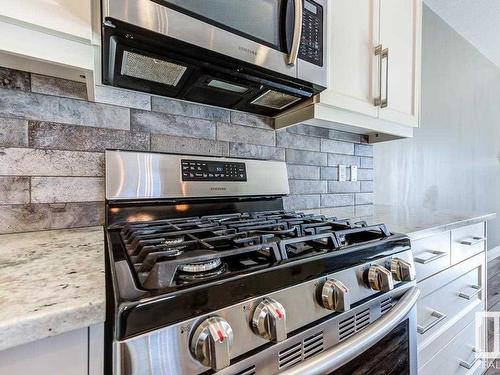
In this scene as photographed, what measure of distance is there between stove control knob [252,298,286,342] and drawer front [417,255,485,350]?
79 cm

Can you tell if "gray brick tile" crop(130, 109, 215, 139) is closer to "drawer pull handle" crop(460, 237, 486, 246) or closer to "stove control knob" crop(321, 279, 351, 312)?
"stove control knob" crop(321, 279, 351, 312)

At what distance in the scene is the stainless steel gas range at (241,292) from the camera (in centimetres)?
40

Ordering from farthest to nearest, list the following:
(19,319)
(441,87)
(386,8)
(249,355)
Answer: (441,87), (386,8), (249,355), (19,319)

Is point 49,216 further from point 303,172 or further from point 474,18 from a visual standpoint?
point 474,18

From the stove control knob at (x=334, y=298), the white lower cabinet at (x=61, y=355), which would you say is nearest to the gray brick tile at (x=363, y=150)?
the stove control knob at (x=334, y=298)

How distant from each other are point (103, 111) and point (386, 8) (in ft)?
4.58

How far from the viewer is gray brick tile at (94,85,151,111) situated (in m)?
0.94

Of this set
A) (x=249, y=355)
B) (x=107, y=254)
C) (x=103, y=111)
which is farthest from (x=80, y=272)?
(x=103, y=111)

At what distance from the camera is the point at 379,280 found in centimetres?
67

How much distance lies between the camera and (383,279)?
671mm

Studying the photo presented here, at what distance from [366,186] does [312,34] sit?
3.78ft

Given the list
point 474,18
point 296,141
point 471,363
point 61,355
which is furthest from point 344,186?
point 474,18

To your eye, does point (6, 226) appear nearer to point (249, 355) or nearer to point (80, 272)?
point (80, 272)

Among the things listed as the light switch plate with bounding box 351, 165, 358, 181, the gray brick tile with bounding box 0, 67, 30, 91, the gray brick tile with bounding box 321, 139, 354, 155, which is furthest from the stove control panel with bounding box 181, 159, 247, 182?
the light switch plate with bounding box 351, 165, 358, 181
